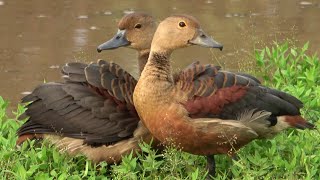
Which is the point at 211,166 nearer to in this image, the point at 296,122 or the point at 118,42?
the point at 296,122

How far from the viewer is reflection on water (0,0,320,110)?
30.3 ft

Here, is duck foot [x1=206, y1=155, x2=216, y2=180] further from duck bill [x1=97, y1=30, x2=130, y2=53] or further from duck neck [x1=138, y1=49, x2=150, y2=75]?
duck bill [x1=97, y1=30, x2=130, y2=53]

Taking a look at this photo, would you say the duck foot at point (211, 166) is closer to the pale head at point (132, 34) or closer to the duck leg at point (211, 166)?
the duck leg at point (211, 166)

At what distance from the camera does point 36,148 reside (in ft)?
21.8

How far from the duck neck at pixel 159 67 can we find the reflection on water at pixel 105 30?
2032mm

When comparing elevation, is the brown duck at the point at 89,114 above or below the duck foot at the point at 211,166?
above

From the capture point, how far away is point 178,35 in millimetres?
6348

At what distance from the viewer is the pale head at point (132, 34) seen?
7.14 meters

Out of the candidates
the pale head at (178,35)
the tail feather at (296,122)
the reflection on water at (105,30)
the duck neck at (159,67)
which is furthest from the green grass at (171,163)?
the reflection on water at (105,30)

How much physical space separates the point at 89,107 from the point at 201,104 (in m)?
0.94

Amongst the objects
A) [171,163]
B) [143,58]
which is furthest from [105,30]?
[171,163]

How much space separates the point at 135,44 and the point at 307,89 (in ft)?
5.36

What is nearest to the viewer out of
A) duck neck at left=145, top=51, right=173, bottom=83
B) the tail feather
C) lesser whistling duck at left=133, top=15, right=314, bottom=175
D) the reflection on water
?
lesser whistling duck at left=133, top=15, right=314, bottom=175

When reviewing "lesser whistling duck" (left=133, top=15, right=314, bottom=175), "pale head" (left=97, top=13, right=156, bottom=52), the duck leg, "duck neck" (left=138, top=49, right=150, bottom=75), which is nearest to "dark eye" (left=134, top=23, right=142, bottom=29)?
"pale head" (left=97, top=13, right=156, bottom=52)
